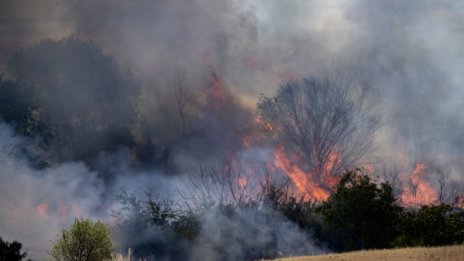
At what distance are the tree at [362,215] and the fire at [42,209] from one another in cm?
2389

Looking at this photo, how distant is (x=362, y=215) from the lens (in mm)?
41250

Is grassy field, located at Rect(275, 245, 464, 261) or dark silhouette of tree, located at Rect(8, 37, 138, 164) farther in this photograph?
dark silhouette of tree, located at Rect(8, 37, 138, 164)

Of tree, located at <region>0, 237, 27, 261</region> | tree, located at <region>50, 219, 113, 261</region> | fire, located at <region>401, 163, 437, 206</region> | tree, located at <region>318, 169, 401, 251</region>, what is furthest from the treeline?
fire, located at <region>401, 163, 437, 206</region>

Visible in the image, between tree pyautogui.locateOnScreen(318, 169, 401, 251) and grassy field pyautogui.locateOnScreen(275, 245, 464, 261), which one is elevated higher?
tree pyautogui.locateOnScreen(318, 169, 401, 251)

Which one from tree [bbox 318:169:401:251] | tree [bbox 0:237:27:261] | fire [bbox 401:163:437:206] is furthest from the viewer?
fire [bbox 401:163:437:206]

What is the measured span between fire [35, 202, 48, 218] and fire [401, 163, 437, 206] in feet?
134

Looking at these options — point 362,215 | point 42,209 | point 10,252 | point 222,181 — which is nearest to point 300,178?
point 222,181

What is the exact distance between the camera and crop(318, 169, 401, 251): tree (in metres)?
41.0

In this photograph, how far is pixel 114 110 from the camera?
7006 centimetres

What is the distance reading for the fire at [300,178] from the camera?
66.2 metres

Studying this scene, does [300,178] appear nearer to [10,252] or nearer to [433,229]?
[433,229]

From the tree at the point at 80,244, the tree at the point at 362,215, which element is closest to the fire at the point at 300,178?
the tree at the point at 362,215

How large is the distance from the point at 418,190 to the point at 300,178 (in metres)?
16.1

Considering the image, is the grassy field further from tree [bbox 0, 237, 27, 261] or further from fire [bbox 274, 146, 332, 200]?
fire [bbox 274, 146, 332, 200]
